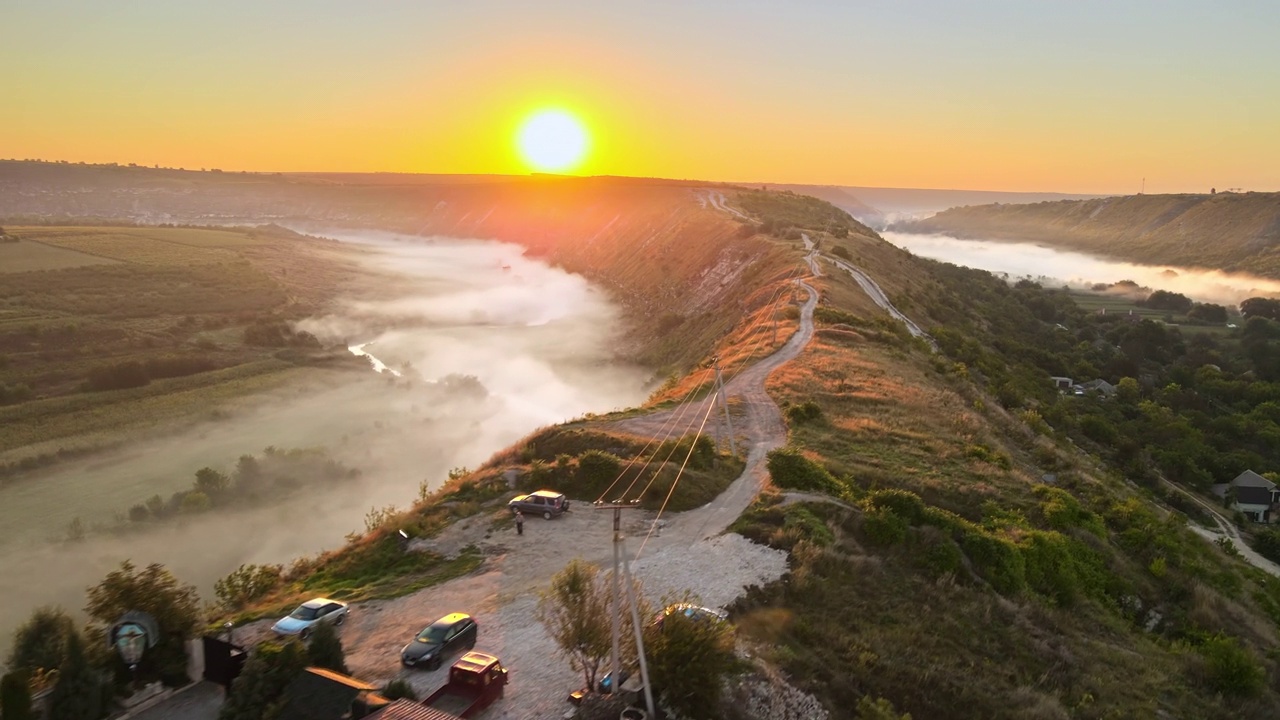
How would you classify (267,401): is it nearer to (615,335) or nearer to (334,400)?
(334,400)

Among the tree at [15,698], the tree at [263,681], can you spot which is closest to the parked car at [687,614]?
the tree at [263,681]

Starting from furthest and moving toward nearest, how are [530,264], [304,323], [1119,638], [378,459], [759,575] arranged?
[530,264] → [304,323] → [378,459] → [1119,638] → [759,575]

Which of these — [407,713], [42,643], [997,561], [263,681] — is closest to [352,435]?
[42,643]

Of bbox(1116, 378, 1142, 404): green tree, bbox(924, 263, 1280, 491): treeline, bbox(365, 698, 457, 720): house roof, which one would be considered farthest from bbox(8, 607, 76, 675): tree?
bbox(1116, 378, 1142, 404): green tree

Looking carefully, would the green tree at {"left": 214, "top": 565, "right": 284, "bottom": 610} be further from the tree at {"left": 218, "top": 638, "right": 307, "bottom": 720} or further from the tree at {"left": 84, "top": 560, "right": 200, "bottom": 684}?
the tree at {"left": 218, "top": 638, "right": 307, "bottom": 720}

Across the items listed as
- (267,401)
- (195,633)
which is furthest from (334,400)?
(195,633)

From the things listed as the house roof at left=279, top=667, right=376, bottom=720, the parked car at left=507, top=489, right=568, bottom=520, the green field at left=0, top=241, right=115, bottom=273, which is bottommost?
the parked car at left=507, top=489, right=568, bottom=520
